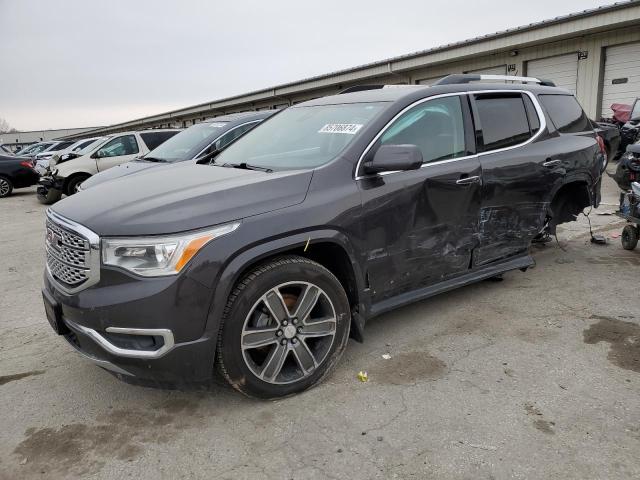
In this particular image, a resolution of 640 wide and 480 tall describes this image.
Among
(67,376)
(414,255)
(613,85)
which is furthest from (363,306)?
(613,85)

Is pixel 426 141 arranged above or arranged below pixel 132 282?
above

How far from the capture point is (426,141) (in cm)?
375

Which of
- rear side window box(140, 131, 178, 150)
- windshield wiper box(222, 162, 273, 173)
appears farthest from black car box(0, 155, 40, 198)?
windshield wiper box(222, 162, 273, 173)

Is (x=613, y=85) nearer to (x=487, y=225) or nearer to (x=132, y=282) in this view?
(x=487, y=225)

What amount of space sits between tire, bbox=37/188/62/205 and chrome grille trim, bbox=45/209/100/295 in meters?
10.5

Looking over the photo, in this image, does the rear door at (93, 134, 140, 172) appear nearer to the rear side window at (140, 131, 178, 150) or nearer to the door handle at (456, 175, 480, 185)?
the rear side window at (140, 131, 178, 150)

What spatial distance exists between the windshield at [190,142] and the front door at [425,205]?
4600mm

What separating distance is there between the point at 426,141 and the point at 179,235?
2021mm

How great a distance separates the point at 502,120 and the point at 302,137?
1780 millimetres

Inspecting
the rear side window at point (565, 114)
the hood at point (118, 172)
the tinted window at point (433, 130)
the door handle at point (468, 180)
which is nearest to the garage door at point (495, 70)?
the rear side window at point (565, 114)

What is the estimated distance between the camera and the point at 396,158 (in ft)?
10.3

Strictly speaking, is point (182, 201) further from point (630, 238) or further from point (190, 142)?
point (190, 142)

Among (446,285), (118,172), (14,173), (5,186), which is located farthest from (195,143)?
(5,186)

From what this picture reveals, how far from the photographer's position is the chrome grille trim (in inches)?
105
